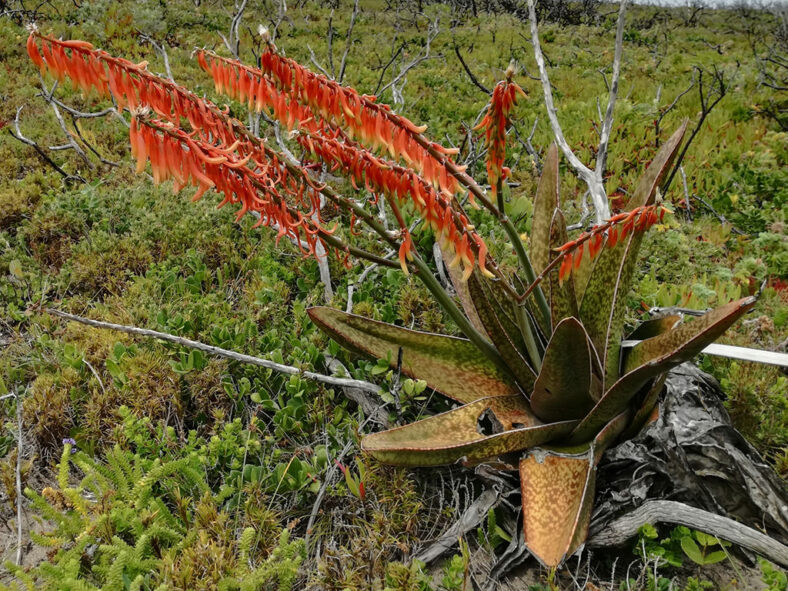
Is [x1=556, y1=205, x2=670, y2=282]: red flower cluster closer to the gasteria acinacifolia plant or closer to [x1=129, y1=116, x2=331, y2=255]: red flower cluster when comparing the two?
the gasteria acinacifolia plant

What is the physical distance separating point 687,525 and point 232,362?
7.27 ft

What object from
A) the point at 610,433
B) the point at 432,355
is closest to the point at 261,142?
the point at 432,355

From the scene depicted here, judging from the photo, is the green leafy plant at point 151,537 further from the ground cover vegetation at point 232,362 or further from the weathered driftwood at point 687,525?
the weathered driftwood at point 687,525

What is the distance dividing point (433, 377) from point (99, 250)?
9.35 feet

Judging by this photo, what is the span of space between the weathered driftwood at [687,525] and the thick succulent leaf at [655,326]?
72 centimetres

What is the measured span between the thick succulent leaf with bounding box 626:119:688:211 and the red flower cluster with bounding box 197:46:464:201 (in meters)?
1.23

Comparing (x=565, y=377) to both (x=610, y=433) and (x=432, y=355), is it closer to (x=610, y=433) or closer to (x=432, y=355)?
(x=610, y=433)

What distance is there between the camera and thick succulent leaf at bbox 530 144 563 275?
2699mm

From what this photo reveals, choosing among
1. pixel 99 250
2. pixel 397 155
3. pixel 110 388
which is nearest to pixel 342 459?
pixel 110 388

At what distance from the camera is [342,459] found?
96.0 inches

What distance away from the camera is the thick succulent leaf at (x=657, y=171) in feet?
7.36

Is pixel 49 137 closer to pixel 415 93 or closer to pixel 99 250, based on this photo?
pixel 99 250

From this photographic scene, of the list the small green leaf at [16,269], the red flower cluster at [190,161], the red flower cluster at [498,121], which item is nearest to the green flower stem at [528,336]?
the red flower cluster at [498,121]

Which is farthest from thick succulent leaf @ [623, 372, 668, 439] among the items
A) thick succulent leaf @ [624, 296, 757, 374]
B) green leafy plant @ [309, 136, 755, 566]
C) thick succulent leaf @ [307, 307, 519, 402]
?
thick succulent leaf @ [307, 307, 519, 402]
